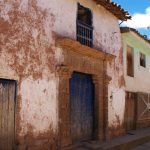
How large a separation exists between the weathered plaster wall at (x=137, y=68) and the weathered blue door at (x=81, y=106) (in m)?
4.22

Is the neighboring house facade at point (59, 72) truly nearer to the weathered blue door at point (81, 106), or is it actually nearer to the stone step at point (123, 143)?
the weathered blue door at point (81, 106)

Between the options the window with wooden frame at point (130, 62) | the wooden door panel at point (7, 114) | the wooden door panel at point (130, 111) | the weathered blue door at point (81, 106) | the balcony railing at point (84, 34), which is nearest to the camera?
the wooden door panel at point (7, 114)

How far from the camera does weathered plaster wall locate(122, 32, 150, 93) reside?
54.5ft

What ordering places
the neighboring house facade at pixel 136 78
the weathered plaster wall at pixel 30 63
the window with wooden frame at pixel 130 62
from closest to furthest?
the weathered plaster wall at pixel 30 63, the neighboring house facade at pixel 136 78, the window with wooden frame at pixel 130 62

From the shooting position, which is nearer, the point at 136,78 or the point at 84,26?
the point at 84,26

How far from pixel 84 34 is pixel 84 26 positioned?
27cm

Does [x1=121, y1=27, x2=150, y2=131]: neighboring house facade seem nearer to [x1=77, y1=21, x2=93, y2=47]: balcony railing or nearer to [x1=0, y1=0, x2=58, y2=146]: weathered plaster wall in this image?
[x1=77, y1=21, x2=93, y2=47]: balcony railing

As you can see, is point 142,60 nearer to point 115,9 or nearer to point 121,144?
point 115,9

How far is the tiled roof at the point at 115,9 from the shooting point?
41.8 feet

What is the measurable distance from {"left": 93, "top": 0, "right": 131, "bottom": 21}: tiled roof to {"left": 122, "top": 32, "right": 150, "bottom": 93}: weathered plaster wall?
5.52ft

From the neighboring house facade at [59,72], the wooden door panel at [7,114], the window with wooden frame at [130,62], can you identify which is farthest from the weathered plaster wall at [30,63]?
the window with wooden frame at [130,62]

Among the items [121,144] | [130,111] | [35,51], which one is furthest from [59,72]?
[130,111]

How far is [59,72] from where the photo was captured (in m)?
10.3

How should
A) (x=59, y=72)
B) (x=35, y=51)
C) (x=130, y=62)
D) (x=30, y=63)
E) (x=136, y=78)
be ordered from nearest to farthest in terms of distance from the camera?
(x=30, y=63) < (x=35, y=51) < (x=59, y=72) < (x=130, y=62) < (x=136, y=78)
